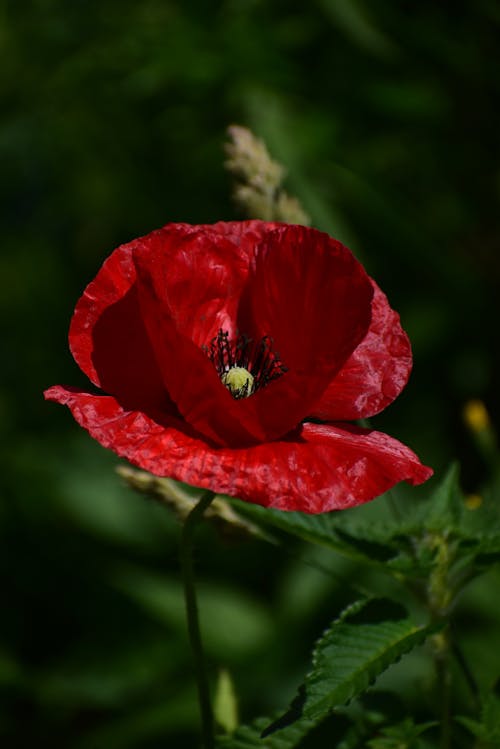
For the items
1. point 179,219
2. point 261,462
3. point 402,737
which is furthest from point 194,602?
point 179,219

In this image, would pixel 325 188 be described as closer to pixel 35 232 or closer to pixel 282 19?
pixel 282 19

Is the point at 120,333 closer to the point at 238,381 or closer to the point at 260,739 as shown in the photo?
the point at 238,381

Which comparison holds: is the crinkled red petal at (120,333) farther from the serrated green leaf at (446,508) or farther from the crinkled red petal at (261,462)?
the serrated green leaf at (446,508)

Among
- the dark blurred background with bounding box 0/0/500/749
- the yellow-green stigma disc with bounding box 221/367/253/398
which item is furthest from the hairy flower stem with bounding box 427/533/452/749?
the dark blurred background with bounding box 0/0/500/749

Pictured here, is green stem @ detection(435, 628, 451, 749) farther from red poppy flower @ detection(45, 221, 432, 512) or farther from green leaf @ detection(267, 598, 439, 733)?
red poppy flower @ detection(45, 221, 432, 512)

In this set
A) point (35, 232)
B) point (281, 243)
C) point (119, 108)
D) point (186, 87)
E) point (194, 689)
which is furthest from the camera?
point (35, 232)

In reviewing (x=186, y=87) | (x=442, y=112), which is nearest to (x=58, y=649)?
(x=186, y=87)

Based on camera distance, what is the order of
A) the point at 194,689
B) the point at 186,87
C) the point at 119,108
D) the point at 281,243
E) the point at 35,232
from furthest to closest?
1. the point at 35,232
2. the point at 119,108
3. the point at 186,87
4. the point at 194,689
5. the point at 281,243
